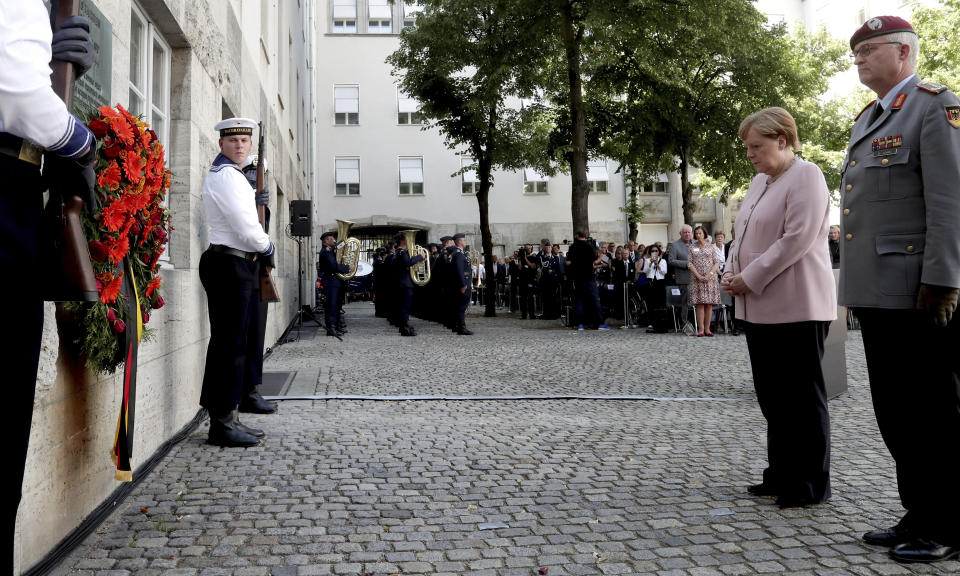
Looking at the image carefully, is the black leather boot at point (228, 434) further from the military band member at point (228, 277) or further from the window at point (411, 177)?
the window at point (411, 177)

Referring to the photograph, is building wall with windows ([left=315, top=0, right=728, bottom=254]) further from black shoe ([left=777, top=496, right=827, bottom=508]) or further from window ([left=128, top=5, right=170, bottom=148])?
black shoe ([left=777, top=496, right=827, bottom=508])

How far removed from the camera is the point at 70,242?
2.42 meters

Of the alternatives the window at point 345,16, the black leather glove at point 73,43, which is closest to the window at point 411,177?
the window at point 345,16

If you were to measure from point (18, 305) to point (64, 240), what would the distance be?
27 cm

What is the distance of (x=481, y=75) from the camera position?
19516 mm

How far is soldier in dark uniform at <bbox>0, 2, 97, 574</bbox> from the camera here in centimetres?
204

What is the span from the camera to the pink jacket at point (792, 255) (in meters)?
3.87

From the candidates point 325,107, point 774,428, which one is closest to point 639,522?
point 774,428

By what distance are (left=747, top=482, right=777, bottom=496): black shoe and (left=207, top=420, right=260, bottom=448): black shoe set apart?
3071 millimetres

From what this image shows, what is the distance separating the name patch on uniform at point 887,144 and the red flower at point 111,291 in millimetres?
3262

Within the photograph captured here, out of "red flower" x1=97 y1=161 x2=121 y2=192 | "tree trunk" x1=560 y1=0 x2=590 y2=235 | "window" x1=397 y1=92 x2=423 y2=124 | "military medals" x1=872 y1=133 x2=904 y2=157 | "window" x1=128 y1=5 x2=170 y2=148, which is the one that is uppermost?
"window" x1=397 y1=92 x2=423 y2=124

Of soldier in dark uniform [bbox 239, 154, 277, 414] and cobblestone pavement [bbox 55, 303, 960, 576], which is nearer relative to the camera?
cobblestone pavement [bbox 55, 303, 960, 576]

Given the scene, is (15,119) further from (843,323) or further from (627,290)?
(627,290)

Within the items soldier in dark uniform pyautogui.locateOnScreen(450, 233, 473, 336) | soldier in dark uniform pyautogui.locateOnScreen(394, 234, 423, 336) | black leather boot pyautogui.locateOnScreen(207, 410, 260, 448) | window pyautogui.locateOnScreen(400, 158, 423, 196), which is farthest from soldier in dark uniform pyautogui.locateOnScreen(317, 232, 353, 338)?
window pyautogui.locateOnScreen(400, 158, 423, 196)
